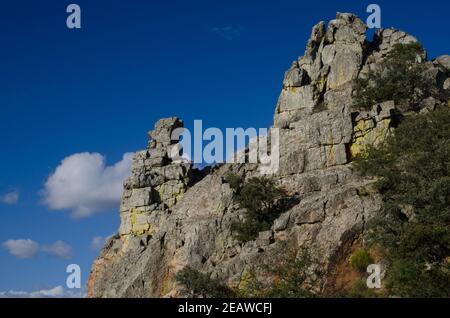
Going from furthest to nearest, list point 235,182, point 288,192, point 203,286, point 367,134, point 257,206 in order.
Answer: point 367,134 → point 235,182 → point 288,192 → point 257,206 → point 203,286

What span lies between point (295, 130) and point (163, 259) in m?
22.8

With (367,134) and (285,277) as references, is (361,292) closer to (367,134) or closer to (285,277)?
(285,277)

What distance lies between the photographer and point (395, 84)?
77250 millimetres

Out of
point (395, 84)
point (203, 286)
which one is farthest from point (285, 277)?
point (395, 84)

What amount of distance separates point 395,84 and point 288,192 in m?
23.4

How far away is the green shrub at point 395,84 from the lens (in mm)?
76062

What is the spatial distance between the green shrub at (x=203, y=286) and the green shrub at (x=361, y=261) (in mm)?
10775

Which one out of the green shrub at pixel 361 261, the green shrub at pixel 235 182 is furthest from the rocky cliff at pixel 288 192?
the green shrub at pixel 361 261

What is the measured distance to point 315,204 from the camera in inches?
2238

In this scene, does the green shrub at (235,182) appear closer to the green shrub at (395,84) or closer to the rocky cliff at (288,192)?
the rocky cliff at (288,192)

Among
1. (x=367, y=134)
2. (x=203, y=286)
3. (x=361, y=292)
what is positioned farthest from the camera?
(x=367, y=134)

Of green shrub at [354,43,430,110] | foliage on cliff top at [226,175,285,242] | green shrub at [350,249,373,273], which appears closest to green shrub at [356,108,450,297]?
green shrub at [350,249,373,273]
